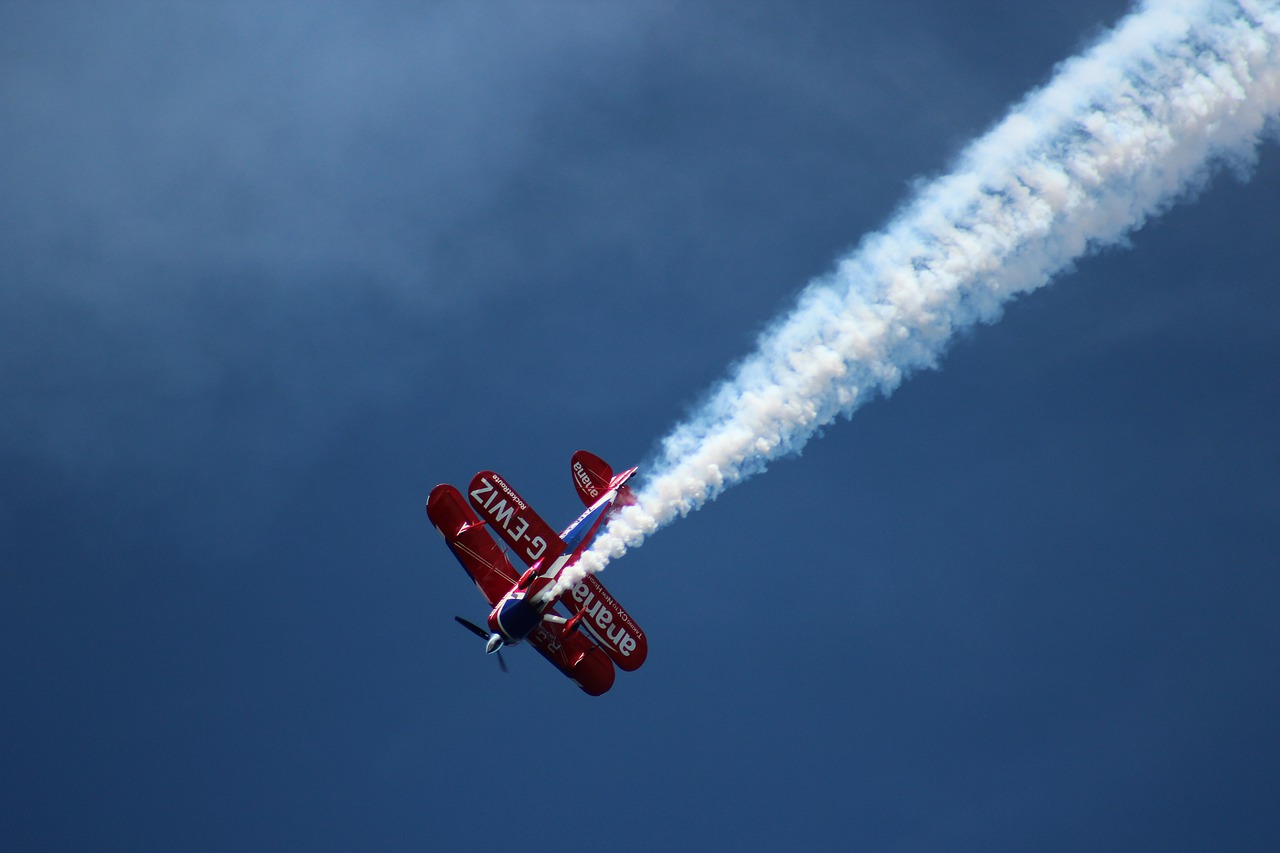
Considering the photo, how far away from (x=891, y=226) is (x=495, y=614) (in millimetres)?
12904

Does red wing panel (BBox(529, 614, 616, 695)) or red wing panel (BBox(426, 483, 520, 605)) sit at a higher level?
red wing panel (BBox(426, 483, 520, 605))

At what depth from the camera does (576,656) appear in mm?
30750

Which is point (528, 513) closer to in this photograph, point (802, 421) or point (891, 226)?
point (802, 421)

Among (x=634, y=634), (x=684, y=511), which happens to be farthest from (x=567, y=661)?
(x=684, y=511)

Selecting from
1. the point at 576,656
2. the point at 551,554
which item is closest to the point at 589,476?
the point at 551,554

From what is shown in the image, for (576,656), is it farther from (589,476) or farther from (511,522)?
(589,476)

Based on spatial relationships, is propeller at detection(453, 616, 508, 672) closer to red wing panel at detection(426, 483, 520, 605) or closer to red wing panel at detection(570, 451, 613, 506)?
red wing panel at detection(426, 483, 520, 605)

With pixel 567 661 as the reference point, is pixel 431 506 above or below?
above

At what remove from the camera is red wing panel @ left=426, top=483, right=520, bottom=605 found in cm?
3053

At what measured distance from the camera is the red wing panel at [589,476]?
1212 inches

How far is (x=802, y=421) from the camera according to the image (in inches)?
1067

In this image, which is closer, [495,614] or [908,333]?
[908,333]

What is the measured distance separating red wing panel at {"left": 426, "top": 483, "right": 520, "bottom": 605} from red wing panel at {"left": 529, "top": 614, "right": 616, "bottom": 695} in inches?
59.9

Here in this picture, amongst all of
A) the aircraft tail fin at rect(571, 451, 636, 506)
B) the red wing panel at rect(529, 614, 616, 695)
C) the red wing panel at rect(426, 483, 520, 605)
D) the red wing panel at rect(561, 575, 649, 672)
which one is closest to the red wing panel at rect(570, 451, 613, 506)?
the aircraft tail fin at rect(571, 451, 636, 506)
